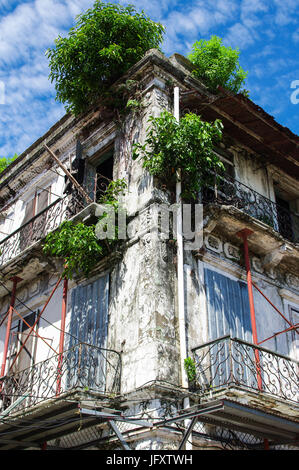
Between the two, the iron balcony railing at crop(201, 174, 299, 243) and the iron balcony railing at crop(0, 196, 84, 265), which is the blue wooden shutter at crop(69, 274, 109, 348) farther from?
the iron balcony railing at crop(201, 174, 299, 243)

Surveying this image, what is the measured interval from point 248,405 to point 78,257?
370 centimetres

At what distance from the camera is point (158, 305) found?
8.80 metres

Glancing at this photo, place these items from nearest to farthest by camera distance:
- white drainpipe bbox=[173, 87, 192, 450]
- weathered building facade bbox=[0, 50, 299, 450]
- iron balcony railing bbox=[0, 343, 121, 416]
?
weathered building facade bbox=[0, 50, 299, 450], white drainpipe bbox=[173, 87, 192, 450], iron balcony railing bbox=[0, 343, 121, 416]

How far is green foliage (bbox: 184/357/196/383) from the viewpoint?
8500mm

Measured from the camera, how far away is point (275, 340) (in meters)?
10.4

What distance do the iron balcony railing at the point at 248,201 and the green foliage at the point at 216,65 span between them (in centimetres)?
238

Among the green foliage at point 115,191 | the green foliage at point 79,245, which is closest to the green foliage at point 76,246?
the green foliage at point 79,245

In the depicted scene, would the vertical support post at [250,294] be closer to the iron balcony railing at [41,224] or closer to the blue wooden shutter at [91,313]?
the blue wooden shutter at [91,313]

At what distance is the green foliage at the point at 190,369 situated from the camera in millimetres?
8500

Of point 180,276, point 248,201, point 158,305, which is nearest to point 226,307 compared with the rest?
point 180,276

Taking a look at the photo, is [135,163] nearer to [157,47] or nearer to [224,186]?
[224,186]

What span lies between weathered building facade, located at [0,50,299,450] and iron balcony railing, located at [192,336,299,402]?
3cm

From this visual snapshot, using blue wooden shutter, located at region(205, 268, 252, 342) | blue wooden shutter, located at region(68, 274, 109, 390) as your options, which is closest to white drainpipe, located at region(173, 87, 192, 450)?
blue wooden shutter, located at region(205, 268, 252, 342)
